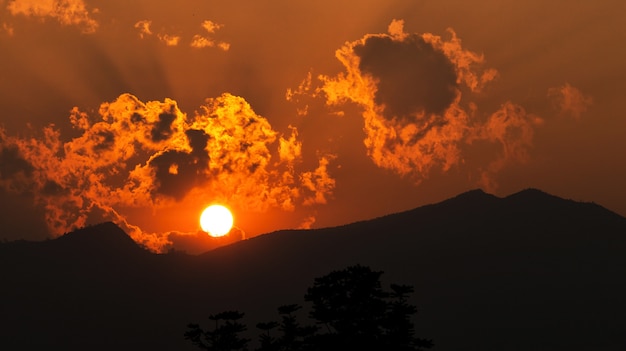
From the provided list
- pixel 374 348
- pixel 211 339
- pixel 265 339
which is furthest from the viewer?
pixel 211 339

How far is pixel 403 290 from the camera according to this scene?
4425 cm

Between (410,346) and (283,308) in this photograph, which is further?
(283,308)

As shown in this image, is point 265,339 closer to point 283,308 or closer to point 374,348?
point 283,308

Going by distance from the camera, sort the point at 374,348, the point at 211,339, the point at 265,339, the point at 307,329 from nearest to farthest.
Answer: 1. the point at 374,348
2. the point at 307,329
3. the point at 265,339
4. the point at 211,339

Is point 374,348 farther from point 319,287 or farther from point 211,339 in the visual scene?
point 211,339

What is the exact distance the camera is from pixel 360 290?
142ft

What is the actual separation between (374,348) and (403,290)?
149 inches

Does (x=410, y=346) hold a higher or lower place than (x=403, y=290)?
lower

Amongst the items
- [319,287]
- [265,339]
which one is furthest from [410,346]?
[265,339]

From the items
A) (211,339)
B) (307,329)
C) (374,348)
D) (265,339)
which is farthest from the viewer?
(211,339)

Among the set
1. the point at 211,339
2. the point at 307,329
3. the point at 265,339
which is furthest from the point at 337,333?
the point at 211,339

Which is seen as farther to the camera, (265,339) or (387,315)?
(265,339)

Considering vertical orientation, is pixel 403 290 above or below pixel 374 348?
above

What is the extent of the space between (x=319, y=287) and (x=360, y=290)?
232cm
